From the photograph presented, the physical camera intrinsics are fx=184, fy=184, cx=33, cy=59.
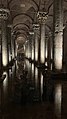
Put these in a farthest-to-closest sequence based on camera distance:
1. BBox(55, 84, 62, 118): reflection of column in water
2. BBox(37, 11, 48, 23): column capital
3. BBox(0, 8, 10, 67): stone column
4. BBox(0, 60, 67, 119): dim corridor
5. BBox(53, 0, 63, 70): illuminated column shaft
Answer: BBox(37, 11, 48, 23): column capital → BBox(0, 8, 10, 67): stone column → BBox(53, 0, 63, 70): illuminated column shaft → BBox(55, 84, 62, 118): reflection of column in water → BBox(0, 60, 67, 119): dim corridor

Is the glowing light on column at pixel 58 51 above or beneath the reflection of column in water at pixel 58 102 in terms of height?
above

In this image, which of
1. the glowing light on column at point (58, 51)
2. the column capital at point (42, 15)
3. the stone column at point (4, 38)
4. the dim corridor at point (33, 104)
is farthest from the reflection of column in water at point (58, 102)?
the column capital at point (42, 15)

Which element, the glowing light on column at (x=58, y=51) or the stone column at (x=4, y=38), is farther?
the stone column at (x=4, y=38)

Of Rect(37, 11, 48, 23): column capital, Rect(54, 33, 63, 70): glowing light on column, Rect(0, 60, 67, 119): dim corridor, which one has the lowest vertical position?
Rect(0, 60, 67, 119): dim corridor

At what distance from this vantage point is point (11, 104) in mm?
7418

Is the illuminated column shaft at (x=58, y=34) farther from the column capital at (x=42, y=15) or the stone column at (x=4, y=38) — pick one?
the stone column at (x=4, y=38)

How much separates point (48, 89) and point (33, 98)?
1.39m

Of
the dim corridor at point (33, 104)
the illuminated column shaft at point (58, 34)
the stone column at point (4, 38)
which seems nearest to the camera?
the dim corridor at point (33, 104)

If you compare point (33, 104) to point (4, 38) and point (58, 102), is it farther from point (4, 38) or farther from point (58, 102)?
point (4, 38)

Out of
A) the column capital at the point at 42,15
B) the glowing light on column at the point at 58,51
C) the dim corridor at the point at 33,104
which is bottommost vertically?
the dim corridor at the point at 33,104

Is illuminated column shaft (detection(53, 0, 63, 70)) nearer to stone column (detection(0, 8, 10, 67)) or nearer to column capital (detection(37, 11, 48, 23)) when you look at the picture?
column capital (detection(37, 11, 48, 23))

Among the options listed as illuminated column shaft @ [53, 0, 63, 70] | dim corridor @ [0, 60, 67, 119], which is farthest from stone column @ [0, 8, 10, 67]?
dim corridor @ [0, 60, 67, 119]

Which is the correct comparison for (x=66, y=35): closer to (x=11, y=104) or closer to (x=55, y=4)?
(x=55, y=4)

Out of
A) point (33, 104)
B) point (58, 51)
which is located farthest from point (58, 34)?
point (33, 104)
